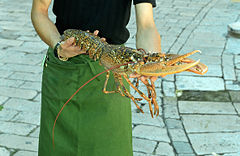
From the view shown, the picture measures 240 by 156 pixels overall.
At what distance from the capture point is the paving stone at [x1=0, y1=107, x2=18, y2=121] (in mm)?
4582

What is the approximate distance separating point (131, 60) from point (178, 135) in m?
2.48

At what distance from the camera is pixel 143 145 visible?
4121 mm

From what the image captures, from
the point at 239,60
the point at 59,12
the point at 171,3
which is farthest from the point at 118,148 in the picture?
the point at 171,3

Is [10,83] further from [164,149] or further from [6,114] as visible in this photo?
[164,149]

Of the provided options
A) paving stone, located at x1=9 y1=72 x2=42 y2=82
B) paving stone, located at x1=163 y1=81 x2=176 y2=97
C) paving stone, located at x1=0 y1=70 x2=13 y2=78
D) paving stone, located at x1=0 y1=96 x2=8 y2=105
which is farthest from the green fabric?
paving stone, located at x1=0 y1=70 x2=13 y2=78

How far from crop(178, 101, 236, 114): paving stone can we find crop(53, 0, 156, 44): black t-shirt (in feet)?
8.28

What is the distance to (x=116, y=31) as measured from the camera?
2541 mm

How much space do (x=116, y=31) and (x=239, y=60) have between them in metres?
4.24

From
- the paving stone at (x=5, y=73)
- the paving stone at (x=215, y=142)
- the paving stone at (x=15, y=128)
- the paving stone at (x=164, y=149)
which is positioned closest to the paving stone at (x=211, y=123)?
the paving stone at (x=215, y=142)

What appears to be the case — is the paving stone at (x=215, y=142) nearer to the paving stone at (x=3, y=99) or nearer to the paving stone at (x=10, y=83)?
the paving stone at (x=3, y=99)

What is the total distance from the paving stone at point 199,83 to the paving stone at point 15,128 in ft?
7.27

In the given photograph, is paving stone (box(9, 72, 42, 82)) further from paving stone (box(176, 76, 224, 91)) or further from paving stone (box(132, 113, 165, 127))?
paving stone (box(176, 76, 224, 91))

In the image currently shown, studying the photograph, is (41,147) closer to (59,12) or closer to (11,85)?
(59,12)

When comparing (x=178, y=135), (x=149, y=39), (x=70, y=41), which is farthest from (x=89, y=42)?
(x=178, y=135)
